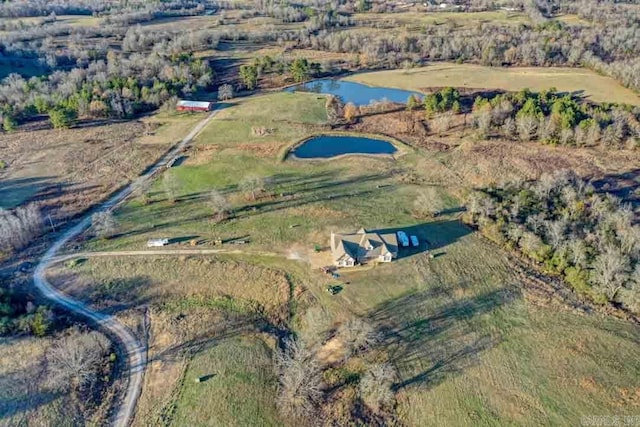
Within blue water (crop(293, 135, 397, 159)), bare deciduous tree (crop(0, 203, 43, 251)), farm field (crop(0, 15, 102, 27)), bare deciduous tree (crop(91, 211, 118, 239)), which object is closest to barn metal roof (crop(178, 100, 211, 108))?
blue water (crop(293, 135, 397, 159))

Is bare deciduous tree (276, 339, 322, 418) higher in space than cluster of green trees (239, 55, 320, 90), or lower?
lower

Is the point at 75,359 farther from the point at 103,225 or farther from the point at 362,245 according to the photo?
the point at 362,245

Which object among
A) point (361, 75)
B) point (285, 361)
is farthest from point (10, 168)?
point (361, 75)

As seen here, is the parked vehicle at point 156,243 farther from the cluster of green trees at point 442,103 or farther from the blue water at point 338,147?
the cluster of green trees at point 442,103

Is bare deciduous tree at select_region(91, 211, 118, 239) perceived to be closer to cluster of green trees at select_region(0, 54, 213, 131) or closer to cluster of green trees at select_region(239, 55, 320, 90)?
cluster of green trees at select_region(0, 54, 213, 131)

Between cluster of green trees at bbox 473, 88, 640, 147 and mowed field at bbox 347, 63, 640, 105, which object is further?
mowed field at bbox 347, 63, 640, 105

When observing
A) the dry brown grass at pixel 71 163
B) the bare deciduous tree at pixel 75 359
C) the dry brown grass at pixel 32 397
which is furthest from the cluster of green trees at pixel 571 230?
the dry brown grass at pixel 71 163
